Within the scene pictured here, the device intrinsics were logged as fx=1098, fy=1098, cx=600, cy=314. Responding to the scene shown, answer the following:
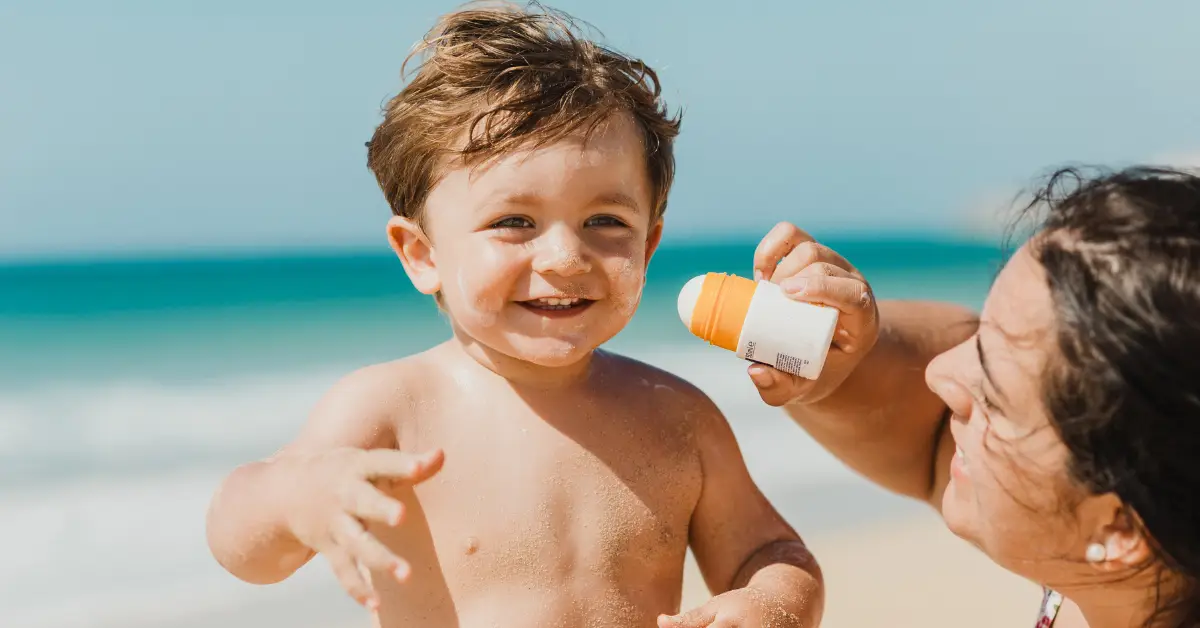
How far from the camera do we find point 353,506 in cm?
168

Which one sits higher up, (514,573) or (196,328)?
(196,328)

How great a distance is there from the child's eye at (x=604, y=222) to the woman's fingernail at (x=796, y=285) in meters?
0.37

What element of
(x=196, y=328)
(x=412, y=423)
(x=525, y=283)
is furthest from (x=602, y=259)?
(x=196, y=328)

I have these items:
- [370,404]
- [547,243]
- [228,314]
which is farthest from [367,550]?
[228,314]

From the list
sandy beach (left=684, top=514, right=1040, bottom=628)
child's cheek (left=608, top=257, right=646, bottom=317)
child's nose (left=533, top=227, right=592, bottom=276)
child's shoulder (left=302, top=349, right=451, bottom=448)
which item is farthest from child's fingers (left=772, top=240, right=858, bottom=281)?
sandy beach (left=684, top=514, right=1040, bottom=628)

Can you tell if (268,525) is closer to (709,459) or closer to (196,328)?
(709,459)

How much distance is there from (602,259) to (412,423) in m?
0.53

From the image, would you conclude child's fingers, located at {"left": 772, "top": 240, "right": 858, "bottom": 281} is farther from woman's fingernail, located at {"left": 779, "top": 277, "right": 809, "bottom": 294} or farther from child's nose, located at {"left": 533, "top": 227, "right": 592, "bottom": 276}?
child's nose, located at {"left": 533, "top": 227, "right": 592, "bottom": 276}

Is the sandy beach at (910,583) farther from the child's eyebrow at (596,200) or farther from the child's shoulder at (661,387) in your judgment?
the child's eyebrow at (596,200)

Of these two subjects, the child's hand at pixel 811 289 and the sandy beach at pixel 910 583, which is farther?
the sandy beach at pixel 910 583

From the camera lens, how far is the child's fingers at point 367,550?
159 centimetres

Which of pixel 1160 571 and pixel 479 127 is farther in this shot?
pixel 479 127

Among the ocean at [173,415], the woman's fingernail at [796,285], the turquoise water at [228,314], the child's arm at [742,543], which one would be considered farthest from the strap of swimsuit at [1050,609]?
the turquoise water at [228,314]

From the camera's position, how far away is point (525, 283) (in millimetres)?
2156
